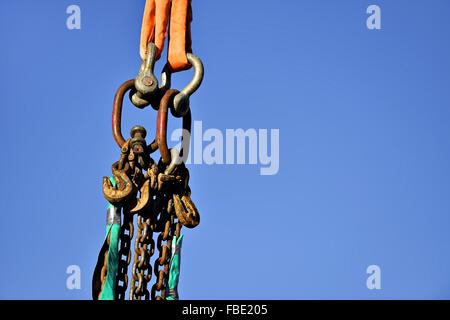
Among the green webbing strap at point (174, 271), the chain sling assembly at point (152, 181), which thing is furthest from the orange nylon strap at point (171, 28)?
the green webbing strap at point (174, 271)

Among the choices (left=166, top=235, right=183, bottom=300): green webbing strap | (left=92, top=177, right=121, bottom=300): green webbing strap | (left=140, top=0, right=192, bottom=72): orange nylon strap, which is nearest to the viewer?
(left=92, top=177, right=121, bottom=300): green webbing strap

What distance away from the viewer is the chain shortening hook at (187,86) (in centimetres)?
810

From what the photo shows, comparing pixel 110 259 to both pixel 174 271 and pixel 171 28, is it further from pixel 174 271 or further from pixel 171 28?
pixel 171 28

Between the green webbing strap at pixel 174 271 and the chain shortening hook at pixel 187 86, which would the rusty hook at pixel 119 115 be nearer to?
the chain shortening hook at pixel 187 86

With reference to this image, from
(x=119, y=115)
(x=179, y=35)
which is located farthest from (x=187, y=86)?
(x=119, y=115)

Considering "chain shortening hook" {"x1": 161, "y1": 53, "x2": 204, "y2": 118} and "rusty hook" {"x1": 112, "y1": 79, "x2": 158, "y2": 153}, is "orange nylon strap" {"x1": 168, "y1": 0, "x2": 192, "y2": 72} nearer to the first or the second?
"chain shortening hook" {"x1": 161, "y1": 53, "x2": 204, "y2": 118}

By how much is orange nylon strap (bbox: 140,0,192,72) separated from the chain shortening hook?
4 cm

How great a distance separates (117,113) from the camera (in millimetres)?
8078

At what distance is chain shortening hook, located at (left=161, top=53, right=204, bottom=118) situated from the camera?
26.6ft

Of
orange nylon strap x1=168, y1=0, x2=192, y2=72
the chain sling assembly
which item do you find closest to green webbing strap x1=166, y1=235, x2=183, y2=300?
the chain sling assembly

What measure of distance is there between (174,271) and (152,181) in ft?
1.88

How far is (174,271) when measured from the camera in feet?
26.4
